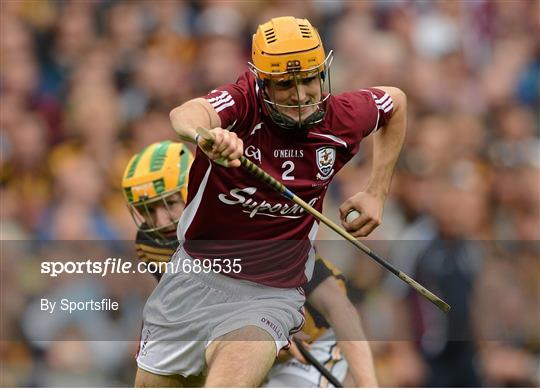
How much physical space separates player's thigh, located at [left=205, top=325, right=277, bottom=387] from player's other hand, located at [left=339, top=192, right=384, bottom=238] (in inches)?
29.5

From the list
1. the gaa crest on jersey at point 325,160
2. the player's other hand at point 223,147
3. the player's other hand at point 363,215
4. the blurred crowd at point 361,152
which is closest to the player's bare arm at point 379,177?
the player's other hand at point 363,215

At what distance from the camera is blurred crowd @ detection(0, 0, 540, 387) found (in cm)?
793

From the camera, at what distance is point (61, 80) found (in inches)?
388

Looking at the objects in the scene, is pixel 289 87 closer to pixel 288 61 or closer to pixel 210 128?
pixel 288 61

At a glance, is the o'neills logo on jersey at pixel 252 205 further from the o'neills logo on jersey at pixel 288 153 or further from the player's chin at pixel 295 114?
the player's chin at pixel 295 114

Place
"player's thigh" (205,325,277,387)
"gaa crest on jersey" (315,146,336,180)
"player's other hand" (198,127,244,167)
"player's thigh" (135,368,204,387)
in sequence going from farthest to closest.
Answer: "player's thigh" (135,368,204,387), "gaa crest on jersey" (315,146,336,180), "player's thigh" (205,325,277,387), "player's other hand" (198,127,244,167)

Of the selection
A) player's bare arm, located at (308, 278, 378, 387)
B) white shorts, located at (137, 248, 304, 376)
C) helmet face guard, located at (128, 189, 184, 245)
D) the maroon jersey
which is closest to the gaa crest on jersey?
the maroon jersey

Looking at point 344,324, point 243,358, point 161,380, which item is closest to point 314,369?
point 344,324

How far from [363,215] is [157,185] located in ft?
3.44

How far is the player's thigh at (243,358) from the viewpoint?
16.4ft

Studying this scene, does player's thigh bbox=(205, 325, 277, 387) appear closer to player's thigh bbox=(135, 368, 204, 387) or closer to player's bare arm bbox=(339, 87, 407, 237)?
player's thigh bbox=(135, 368, 204, 387)

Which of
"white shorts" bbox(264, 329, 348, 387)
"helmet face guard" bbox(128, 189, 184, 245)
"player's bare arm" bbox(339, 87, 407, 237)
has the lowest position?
"white shorts" bbox(264, 329, 348, 387)

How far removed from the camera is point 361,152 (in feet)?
30.2

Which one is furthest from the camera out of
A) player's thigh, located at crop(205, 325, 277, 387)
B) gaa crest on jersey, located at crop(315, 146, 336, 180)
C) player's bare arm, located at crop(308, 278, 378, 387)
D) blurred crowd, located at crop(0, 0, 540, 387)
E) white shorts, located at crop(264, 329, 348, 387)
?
blurred crowd, located at crop(0, 0, 540, 387)
